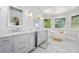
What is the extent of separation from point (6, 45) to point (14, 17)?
1.40 m

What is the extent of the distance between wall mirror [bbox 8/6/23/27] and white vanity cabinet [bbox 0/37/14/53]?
0.97 meters

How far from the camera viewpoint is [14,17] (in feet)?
9.73

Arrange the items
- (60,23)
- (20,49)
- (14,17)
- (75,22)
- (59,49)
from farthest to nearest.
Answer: (60,23) < (75,22) < (59,49) < (14,17) < (20,49)

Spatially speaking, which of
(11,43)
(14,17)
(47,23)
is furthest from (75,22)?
(11,43)

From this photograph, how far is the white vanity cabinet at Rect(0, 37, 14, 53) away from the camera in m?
1.74

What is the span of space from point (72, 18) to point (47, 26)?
2289 mm

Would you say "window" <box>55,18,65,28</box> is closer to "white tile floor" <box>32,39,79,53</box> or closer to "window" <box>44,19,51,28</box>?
"window" <box>44,19,51,28</box>

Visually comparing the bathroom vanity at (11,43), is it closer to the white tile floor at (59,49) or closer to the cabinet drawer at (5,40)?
the cabinet drawer at (5,40)

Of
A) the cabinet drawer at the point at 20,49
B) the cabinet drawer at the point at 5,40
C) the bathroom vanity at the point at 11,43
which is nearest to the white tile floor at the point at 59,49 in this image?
the cabinet drawer at the point at 20,49

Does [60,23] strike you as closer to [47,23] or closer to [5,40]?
[47,23]

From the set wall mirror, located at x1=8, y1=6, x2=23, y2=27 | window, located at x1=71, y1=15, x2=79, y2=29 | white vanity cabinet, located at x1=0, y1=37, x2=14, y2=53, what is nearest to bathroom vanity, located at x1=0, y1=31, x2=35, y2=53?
white vanity cabinet, located at x1=0, y1=37, x2=14, y2=53

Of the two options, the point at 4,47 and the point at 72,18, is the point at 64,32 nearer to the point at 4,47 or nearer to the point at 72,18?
the point at 72,18

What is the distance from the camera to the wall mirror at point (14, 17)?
278 cm
